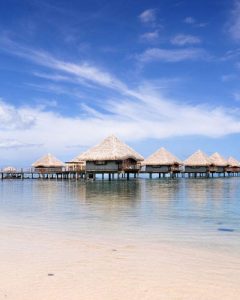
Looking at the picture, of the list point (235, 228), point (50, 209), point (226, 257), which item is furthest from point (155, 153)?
point (226, 257)

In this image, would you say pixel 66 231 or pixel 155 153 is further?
pixel 155 153

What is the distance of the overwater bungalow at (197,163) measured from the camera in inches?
2085

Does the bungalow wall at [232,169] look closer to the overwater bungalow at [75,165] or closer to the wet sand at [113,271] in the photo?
the overwater bungalow at [75,165]

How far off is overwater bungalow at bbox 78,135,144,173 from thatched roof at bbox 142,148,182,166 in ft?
29.1

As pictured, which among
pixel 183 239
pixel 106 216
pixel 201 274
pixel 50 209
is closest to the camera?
pixel 201 274

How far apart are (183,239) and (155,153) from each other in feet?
140

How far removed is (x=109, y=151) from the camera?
3791cm

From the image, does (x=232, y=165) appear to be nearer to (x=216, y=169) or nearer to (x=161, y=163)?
(x=216, y=169)

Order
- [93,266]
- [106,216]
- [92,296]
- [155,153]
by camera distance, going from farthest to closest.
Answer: [155,153] < [106,216] < [93,266] < [92,296]

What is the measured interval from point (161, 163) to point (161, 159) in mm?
568

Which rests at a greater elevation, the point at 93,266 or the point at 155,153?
the point at 155,153

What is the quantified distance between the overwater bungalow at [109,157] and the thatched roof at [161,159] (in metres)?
8.85

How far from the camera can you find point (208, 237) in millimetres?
7930

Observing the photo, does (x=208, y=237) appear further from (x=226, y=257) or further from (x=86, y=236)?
(x=86, y=236)
